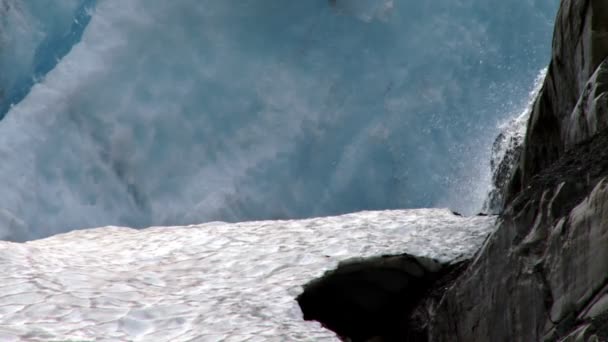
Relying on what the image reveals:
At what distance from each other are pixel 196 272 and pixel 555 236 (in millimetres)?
2707

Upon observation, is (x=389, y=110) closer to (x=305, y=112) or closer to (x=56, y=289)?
(x=305, y=112)

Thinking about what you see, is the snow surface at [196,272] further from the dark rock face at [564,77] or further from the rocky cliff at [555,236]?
the dark rock face at [564,77]

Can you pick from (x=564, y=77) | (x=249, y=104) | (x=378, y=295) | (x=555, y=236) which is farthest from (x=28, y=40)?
(x=555, y=236)

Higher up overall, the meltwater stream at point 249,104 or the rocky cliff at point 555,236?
the meltwater stream at point 249,104

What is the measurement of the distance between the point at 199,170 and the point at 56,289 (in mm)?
7326

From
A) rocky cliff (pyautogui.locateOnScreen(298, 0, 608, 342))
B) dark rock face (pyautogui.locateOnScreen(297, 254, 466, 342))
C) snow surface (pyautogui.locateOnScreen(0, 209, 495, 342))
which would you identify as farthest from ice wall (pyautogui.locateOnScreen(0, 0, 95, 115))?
rocky cliff (pyautogui.locateOnScreen(298, 0, 608, 342))

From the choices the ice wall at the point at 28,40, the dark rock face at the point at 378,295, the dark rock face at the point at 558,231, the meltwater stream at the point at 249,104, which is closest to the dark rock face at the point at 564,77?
the dark rock face at the point at 558,231

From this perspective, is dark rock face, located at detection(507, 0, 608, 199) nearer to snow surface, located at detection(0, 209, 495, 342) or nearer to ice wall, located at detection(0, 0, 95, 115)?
snow surface, located at detection(0, 209, 495, 342)

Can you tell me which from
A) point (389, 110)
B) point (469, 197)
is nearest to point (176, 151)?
point (389, 110)

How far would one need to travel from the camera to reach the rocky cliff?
10.2ft

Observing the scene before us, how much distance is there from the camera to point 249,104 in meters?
12.6

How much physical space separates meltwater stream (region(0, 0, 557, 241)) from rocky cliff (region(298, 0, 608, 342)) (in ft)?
22.1

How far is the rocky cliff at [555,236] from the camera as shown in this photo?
3.10m

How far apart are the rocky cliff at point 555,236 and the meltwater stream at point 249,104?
22.1 feet
